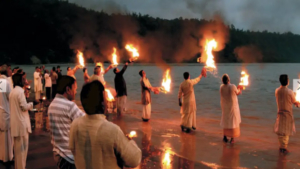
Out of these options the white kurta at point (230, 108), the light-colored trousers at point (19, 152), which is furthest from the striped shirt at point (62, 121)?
the white kurta at point (230, 108)

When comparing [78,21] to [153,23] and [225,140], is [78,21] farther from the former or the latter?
[225,140]

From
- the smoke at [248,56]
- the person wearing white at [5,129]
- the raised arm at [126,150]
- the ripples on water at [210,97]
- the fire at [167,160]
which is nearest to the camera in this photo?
the raised arm at [126,150]

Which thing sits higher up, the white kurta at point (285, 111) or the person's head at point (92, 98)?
the person's head at point (92, 98)

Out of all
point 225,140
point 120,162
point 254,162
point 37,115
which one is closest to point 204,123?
point 225,140

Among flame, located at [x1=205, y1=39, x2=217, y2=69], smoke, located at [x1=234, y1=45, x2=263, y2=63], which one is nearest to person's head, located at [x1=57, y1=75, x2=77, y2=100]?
flame, located at [x1=205, y1=39, x2=217, y2=69]

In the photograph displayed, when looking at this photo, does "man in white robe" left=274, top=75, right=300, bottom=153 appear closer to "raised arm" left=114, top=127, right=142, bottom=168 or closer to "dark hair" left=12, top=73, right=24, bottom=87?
"dark hair" left=12, top=73, right=24, bottom=87

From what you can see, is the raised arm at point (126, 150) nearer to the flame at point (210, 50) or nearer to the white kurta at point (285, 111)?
the white kurta at point (285, 111)

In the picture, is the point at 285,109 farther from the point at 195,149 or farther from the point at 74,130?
the point at 74,130

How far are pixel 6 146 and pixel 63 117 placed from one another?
3622 mm

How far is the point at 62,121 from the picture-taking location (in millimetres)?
3941

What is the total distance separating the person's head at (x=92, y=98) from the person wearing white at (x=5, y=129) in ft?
14.4

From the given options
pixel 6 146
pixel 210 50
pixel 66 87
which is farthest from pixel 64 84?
pixel 210 50

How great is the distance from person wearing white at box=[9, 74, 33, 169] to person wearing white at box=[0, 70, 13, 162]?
2.71ft

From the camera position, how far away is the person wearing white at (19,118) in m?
5.74
